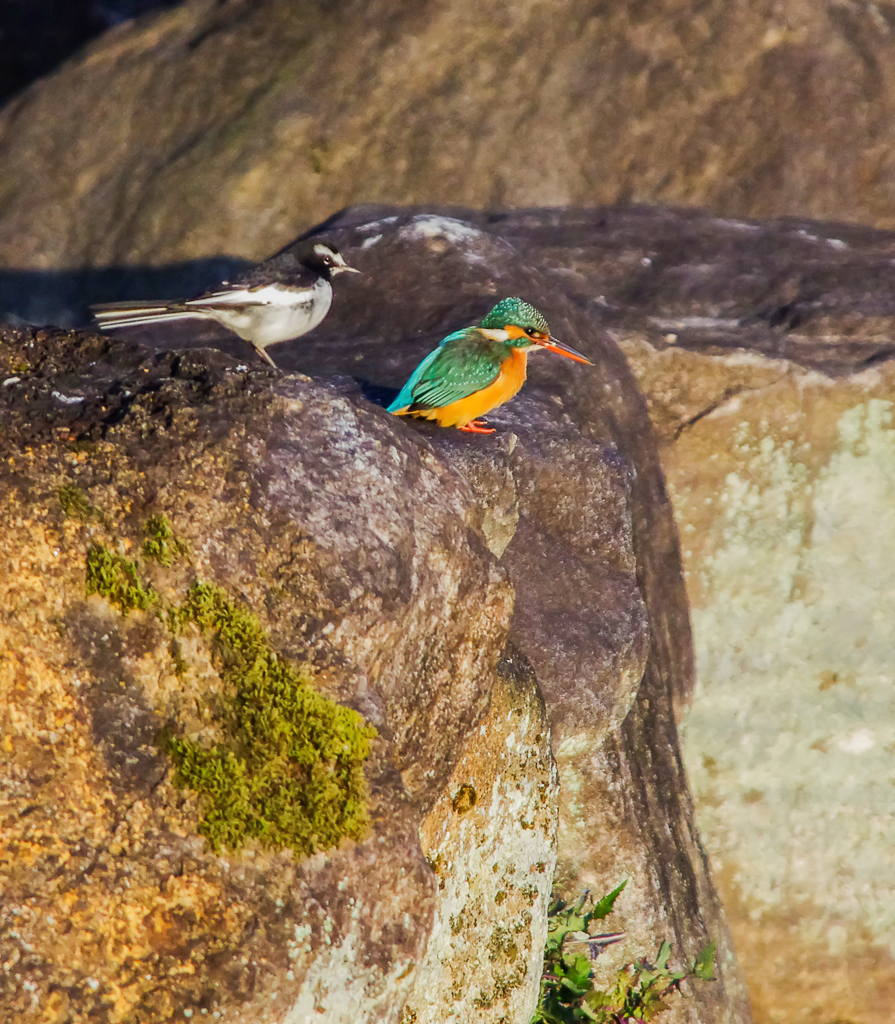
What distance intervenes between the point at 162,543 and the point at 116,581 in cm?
20

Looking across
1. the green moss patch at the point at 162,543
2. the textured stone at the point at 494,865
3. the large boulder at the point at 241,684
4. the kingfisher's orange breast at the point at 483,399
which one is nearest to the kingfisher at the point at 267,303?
the kingfisher's orange breast at the point at 483,399

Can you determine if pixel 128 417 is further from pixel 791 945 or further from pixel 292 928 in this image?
pixel 791 945

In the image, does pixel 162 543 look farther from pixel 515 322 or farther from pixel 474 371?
pixel 515 322

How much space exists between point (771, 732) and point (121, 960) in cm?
558

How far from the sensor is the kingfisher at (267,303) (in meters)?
5.03

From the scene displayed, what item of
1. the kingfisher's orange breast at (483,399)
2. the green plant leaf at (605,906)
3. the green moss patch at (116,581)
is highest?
the green moss patch at (116,581)

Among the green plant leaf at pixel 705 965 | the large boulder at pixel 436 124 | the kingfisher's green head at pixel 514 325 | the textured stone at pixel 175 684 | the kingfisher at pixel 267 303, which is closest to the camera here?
the textured stone at pixel 175 684

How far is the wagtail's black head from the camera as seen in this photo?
5945mm

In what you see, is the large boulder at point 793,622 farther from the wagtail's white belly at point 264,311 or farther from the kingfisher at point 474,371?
the wagtail's white belly at point 264,311

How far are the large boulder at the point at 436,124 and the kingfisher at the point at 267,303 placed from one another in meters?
4.31

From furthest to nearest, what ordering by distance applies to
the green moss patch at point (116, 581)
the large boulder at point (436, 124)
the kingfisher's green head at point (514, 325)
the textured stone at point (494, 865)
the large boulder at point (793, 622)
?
1. the large boulder at point (436, 124)
2. the large boulder at point (793, 622)
3. the kingfisher's green head at point (514, 325)
4. the textured stone at point (494, 865)
5. the green moss patch at point (116, 581)

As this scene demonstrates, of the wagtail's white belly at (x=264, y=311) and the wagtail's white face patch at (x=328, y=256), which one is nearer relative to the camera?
the wagtail's white belly at (x=264, y=311)

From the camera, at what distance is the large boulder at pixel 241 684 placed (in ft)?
10.6

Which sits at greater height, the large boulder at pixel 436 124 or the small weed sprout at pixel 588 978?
the large boulder at pixel 436 124
